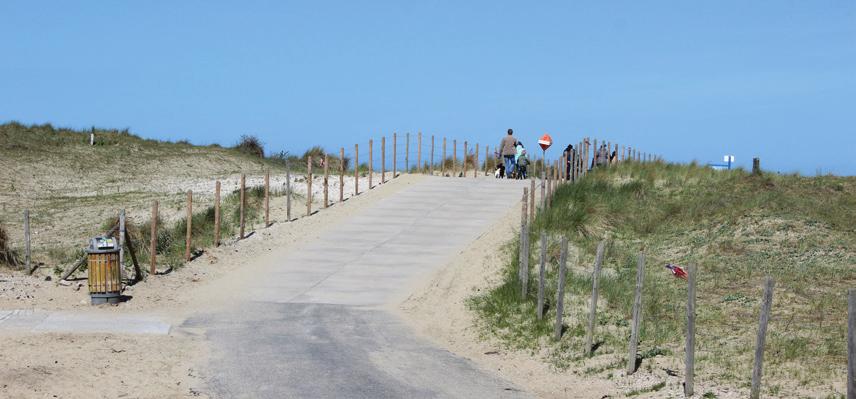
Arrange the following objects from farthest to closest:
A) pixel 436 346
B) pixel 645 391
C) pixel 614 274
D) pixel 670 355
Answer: pixel 614 274
pixel 436 346
pixel 670 355
pixel 645 391

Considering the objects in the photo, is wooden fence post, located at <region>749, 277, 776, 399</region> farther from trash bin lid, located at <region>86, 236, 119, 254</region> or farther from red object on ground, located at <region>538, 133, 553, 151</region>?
red object on ground, located at <region>538, 133, 553, 151</region>

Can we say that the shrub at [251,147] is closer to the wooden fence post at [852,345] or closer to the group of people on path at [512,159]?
the group of people on path at [512,159]

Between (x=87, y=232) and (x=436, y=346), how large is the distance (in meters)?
16.2

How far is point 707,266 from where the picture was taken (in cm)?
2486

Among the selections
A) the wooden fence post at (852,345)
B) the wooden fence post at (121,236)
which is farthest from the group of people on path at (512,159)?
the wooden fence post at (852,345)

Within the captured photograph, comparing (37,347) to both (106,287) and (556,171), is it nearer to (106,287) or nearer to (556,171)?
(106,287)

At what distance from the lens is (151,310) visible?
1998 cm

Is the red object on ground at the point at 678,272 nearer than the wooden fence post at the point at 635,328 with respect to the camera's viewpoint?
No

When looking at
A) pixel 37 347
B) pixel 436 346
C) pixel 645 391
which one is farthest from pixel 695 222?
pixel 37 347

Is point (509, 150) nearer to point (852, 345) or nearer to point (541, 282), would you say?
point (541, 282)

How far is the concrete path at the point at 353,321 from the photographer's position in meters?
14.1

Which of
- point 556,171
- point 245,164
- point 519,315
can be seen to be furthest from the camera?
point 245,164

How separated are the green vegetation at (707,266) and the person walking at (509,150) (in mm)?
3202

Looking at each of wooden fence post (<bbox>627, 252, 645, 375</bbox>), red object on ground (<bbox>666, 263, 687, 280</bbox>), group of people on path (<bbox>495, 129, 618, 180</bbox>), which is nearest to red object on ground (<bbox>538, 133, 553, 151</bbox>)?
group of people on path (<bbox>495, 129, 618, 180</bbox>)
